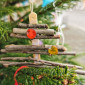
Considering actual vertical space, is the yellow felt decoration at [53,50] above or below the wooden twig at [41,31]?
below

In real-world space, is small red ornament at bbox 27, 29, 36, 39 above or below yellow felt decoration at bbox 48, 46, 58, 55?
above

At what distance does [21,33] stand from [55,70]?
0.18 m

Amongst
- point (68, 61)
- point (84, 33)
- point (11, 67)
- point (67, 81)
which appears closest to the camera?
point (67, 81)

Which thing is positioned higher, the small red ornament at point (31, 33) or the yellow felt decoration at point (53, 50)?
the small red ornament at point (31, 33)

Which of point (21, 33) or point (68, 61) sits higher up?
point (21, 33)

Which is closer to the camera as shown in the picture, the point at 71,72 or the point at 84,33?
the point at 71,72

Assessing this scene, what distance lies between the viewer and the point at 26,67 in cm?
52

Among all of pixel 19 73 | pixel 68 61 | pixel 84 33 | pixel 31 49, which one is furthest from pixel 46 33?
pixel 84 33

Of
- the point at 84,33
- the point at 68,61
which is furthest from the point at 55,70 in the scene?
the point at 84,33

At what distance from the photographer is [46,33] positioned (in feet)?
1.56

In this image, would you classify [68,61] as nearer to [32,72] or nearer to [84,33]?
[32,72]

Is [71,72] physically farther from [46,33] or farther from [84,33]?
[84,33]

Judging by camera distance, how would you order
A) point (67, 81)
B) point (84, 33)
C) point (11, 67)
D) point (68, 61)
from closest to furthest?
point (67, 81) → point (11, 67) → point (68, 61) → point (84, 33)

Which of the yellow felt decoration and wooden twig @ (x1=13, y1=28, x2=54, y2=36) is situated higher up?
wooden twig @ (x1=13, y1=28, x2=54, y2=36)
